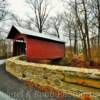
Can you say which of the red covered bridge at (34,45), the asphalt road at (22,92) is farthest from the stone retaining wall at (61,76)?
the red covered bridge at (34,45)

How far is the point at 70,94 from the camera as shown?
25.0 ft

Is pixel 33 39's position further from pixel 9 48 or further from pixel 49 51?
pixel 9 48

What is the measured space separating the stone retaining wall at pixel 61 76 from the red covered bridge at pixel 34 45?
7724 mm

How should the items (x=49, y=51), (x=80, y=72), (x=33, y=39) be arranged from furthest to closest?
(x=49, y=51)
(x=33, y=39)
(x=80, y=72)

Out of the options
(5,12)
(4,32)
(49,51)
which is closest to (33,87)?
(49,51)

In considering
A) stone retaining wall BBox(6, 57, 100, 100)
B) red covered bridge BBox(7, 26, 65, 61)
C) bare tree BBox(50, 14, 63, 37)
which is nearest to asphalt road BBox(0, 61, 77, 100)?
stone retaining wall BBox(6, 57, 100, 100)

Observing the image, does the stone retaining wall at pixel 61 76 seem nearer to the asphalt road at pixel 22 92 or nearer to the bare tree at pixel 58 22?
the asphalt road at pixel 22 92

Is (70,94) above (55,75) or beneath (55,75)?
beneath

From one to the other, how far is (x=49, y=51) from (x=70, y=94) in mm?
15486

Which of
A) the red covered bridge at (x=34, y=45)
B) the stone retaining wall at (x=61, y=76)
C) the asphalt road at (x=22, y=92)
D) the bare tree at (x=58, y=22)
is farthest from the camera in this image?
the bare tree at (x=58, y=22)

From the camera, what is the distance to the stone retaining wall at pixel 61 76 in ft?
22.3

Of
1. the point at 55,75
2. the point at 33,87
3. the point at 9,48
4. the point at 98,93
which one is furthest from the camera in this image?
the point at 9,48

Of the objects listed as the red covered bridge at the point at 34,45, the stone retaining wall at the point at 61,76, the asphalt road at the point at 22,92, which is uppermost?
the red covered bridge at the point at 34,45

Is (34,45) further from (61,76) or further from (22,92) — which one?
(61,76)
